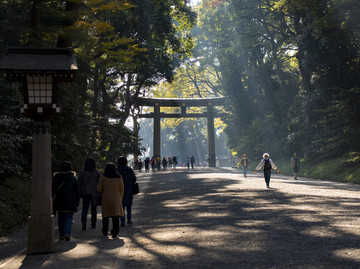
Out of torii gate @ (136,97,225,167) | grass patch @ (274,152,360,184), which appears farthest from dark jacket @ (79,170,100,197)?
torii gate @ (136,97,225,167)

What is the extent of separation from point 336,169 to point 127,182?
A: 64.1 ft

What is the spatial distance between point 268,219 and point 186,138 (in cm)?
8635

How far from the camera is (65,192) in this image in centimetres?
915

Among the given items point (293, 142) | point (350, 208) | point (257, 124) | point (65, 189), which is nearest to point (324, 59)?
point (293, 142)

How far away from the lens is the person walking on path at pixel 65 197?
9.04 metres

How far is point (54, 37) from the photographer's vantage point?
1933 centimetres

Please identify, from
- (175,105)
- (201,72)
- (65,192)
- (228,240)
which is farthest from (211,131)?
(228,240)

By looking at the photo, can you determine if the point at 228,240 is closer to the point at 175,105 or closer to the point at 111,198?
the point at 111,198

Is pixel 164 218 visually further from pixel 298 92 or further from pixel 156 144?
pixel 156 144

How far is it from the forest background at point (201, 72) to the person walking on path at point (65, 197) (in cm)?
211

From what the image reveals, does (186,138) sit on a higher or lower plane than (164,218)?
higher

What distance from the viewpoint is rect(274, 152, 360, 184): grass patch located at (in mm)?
25036

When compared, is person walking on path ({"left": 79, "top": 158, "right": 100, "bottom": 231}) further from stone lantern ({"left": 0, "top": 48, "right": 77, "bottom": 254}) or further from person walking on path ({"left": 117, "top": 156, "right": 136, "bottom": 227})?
stone lantern ({"left": 0, "top": 48, "right": 77, "bottom": 254})

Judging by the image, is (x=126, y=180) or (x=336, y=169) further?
(x=336, y=169)
